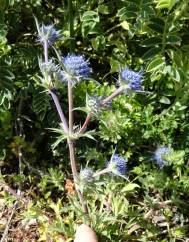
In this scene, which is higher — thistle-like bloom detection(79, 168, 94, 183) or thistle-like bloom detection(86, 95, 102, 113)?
thistle-like bloom detection(86, 95, 102, 113)

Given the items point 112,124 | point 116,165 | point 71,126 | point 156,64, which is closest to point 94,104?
point 71,126

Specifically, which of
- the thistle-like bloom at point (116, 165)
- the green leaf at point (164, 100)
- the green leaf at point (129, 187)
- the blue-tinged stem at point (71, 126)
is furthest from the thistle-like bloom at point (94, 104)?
the green leaf at point (164, 100)

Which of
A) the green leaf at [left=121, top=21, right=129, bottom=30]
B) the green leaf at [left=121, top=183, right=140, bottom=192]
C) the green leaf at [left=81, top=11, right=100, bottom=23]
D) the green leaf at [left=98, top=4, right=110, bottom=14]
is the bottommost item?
the green leaf at [left=121, top=183, right=140, bottom=192]

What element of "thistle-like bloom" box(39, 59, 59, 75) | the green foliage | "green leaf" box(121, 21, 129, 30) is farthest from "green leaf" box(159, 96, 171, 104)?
"thistle-like bloom" box(39, 59, 59, 75)

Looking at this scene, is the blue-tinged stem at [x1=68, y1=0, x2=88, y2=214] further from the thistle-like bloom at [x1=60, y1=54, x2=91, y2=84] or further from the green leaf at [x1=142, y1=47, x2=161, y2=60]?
the green leaf at [x1=142, y1=47, x2=161, y2=60]

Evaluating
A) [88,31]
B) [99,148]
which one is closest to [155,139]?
[99,148]

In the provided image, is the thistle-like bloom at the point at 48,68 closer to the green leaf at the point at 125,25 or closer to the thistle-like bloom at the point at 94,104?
the thistle-like bloom at the point at 94,104

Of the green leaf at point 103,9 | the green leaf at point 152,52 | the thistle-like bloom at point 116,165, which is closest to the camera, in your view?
the thistle-like bloom at point 116,165

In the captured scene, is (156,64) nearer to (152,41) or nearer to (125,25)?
(152,41)

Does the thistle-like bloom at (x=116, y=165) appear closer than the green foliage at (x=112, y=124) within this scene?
Yes
